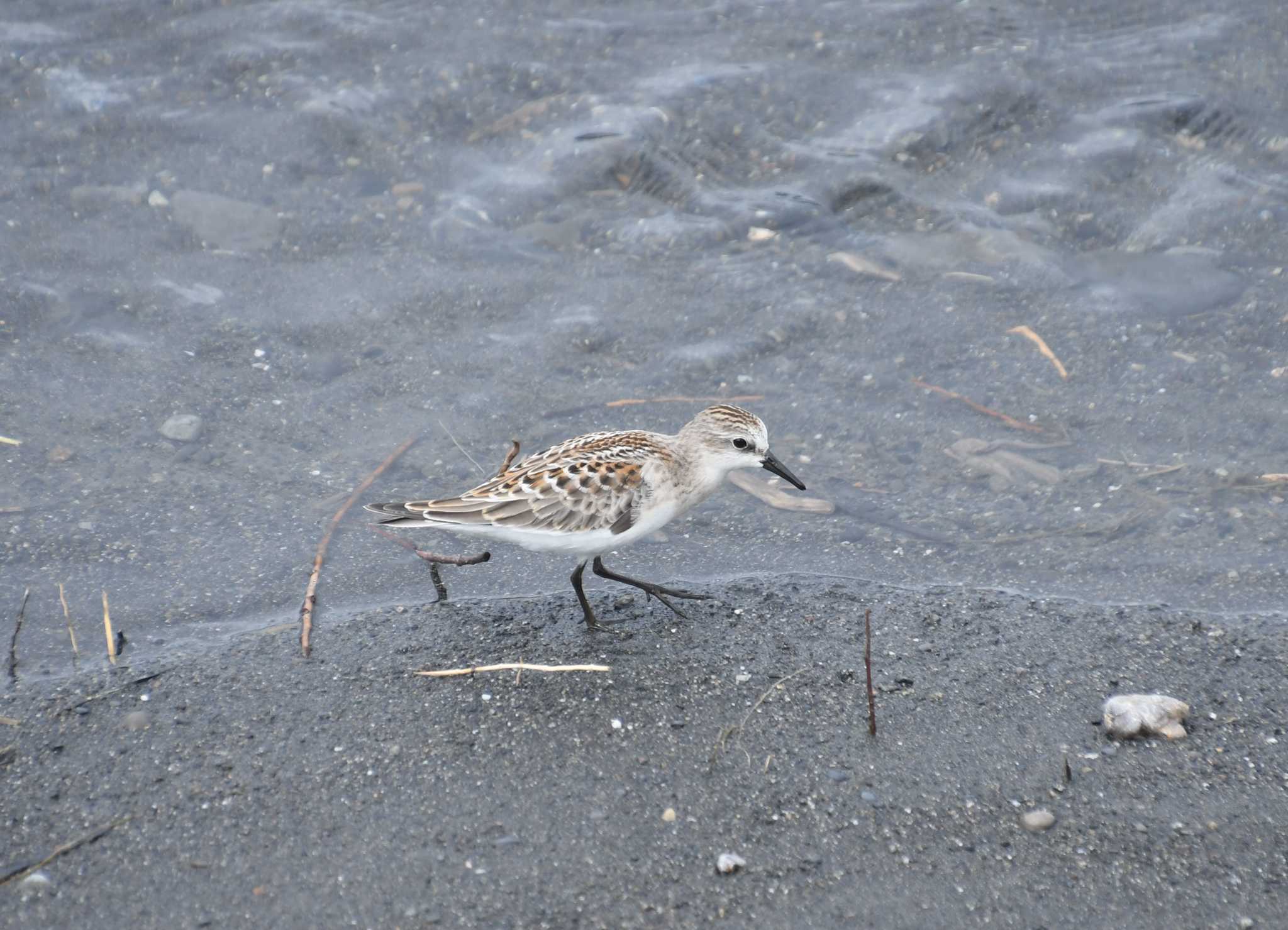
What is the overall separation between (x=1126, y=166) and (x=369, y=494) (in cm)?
579

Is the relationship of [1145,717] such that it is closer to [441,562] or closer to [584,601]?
[584,601]

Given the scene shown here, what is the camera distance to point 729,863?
3760 mm

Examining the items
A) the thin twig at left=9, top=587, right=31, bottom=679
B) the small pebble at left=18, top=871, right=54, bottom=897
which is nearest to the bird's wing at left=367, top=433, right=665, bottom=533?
the thin twig at left=9, top=587, right=31, bottom=679

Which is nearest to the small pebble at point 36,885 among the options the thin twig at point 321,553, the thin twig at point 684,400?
the thin twig at point 321,553

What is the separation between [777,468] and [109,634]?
293 centimetres

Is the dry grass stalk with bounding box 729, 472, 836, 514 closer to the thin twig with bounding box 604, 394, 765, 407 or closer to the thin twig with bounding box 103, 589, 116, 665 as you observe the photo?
the thin twig with bounding box 604, 394, 765, 407

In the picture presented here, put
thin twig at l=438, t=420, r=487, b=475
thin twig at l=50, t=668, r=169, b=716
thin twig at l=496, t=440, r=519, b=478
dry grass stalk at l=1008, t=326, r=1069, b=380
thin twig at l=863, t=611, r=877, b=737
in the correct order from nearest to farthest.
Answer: thin twig at l=863, t=611, r=877, b=737, thin twig at l=50, t=668, r=169, b=716, thin twig at l=496, t=440, r=519, b=478, thin twig at l=438, t=420, r=487, b=475, dry grass stalk at l=1008, t=326, r=1069, b=380

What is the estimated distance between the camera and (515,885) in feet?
12.1

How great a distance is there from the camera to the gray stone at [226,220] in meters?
7.98

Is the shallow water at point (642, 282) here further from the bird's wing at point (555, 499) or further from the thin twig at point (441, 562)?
the bird's wing at point (555, 499)

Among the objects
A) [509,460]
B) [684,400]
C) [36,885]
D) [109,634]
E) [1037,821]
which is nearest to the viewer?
[36,885]

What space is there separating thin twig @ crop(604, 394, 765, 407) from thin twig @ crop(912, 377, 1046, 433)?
0.92 metres

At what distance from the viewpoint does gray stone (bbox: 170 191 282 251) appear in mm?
7980

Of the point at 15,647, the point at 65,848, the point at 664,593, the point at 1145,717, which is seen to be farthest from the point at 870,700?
the point at 15,647
